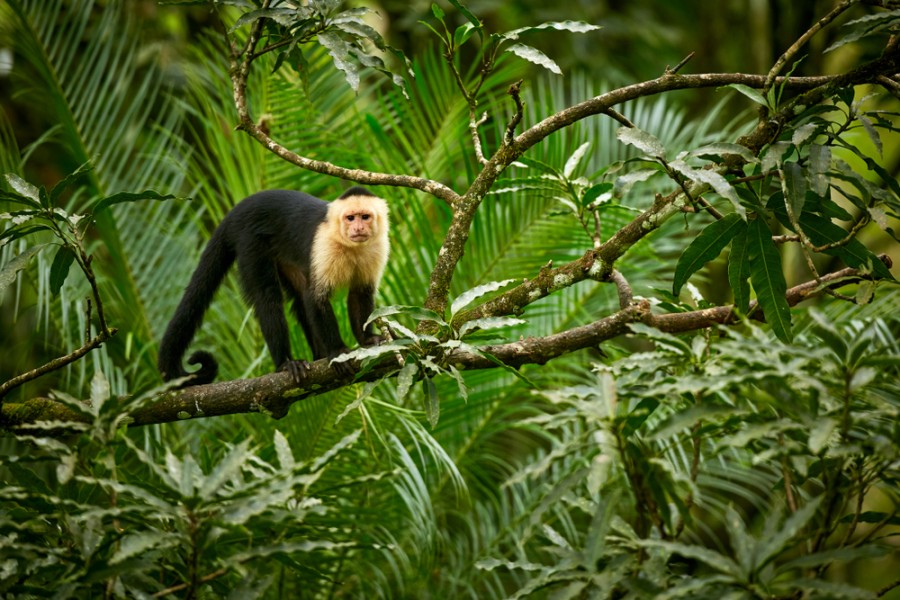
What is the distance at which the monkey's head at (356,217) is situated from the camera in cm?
319

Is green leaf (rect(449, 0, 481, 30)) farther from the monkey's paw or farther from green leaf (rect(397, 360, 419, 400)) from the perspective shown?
the monkey's paw

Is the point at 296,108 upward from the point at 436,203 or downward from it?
upward

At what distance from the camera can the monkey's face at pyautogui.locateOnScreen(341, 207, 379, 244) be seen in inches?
126

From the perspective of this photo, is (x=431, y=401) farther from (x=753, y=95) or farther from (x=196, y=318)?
(x=196, y=318)

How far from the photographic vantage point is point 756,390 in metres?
1.72

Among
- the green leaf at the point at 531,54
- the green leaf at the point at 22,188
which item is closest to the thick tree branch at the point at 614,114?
the green leaf at the point at 531,54

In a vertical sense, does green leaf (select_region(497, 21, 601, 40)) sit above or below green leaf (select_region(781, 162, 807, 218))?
above

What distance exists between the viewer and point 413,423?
3133 millimetres

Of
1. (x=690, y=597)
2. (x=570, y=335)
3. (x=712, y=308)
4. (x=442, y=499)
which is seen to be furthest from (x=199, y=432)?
(x=690, y=597)

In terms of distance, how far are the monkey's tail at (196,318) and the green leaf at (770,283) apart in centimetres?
198

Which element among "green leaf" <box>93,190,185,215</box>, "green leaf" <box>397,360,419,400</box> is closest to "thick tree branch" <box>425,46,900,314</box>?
"green leaf" <box>397,360,419,400</box>

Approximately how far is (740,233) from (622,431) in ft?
2.65

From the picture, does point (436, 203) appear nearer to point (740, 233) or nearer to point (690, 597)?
point (740, 233)

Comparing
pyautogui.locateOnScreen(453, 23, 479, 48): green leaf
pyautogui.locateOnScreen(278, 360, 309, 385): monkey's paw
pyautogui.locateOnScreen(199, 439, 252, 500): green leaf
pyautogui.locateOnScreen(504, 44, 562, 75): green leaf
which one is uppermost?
pyautogui.locateOnScreen(453, 23, 479, 48): green leaf
